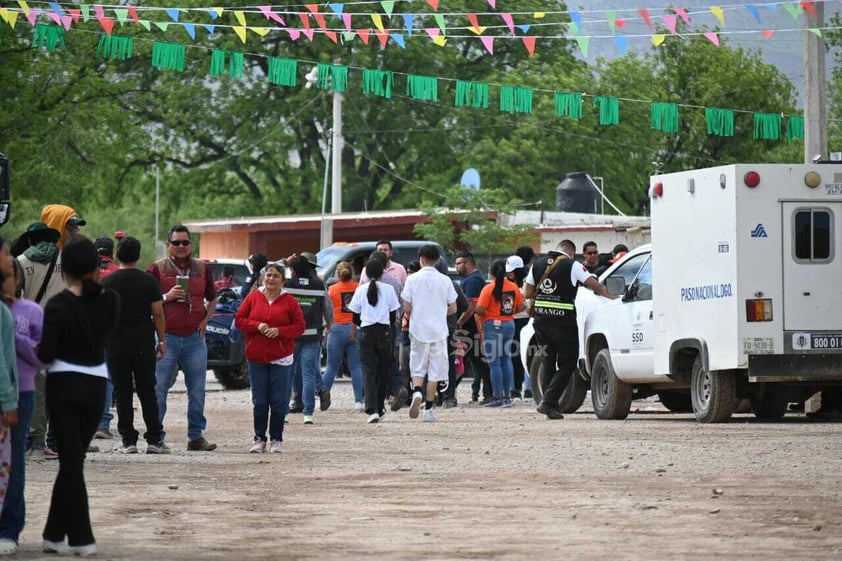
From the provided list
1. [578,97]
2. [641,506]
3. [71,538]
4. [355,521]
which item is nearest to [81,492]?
[71,538]

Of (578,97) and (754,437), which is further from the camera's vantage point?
(578,97)

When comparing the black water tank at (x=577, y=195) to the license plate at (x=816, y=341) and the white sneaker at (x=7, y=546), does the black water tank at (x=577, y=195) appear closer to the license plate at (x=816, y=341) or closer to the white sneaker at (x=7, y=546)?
the license plate at (x=816, y=341)

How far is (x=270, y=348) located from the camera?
15234 mm

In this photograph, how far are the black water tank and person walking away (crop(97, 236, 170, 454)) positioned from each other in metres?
45.3

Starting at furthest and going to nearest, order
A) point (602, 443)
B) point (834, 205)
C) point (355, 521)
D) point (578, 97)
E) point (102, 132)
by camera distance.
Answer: point (102, 132) < point (578, 97) < point (834, 205) < point (602, 443) < point (355, 521)

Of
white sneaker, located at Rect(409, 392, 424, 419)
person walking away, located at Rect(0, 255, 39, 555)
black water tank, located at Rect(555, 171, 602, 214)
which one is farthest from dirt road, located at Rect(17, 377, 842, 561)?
black water tank, located at Rect(555, 171, 602, 214)

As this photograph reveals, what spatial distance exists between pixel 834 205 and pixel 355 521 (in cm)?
881

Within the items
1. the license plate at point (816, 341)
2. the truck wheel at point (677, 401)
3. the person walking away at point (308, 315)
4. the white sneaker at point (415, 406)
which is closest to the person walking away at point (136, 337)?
the person walking away at point (308, 315)

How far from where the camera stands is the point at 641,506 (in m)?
11.0

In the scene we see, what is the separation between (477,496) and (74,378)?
320cm

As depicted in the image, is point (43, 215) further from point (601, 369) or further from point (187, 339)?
point (601, 369)

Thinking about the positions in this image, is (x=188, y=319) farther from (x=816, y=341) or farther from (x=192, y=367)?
(x=816, y=341)

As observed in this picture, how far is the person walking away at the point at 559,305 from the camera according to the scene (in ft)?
63.7

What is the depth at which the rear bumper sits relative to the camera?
1748 cm
